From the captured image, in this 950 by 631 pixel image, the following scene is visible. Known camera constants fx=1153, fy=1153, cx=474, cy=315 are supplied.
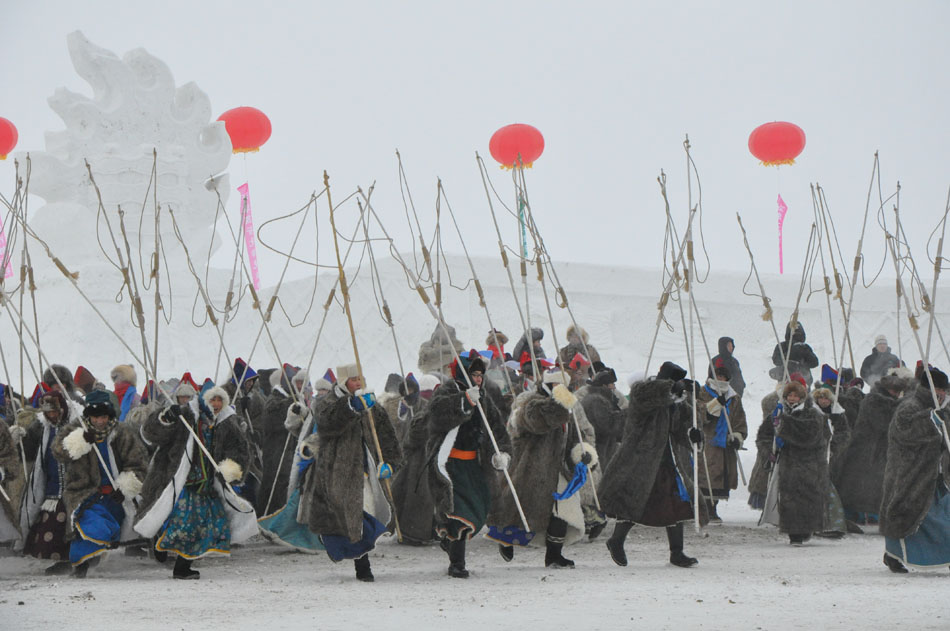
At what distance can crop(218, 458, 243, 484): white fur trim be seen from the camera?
5.74 metres

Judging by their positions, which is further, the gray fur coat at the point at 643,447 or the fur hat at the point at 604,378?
the fur hat at the point at 604,378

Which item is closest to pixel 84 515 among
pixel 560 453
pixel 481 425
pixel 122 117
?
pixel 481 425

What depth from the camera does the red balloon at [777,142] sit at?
1360cm

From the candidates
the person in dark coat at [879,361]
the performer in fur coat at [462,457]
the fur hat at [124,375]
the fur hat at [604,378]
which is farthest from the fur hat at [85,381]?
the person in dark coat at [879,361]

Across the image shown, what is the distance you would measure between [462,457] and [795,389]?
2.47 m

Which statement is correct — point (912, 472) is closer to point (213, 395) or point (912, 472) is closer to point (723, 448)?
point (723, 448)

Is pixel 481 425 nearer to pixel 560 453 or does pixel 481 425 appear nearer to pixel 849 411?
pixel 560 453

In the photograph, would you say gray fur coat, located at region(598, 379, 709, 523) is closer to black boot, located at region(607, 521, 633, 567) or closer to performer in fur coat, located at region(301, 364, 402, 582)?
black boot, located at region(607, 521, 633, 567)

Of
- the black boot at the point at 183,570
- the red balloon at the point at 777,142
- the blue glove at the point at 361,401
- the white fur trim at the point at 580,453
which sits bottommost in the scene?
the black boot at the point at 183,570

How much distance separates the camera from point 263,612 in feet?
15.3

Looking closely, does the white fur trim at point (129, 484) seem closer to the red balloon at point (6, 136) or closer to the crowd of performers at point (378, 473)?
the crowd of performers at point (378, 473)

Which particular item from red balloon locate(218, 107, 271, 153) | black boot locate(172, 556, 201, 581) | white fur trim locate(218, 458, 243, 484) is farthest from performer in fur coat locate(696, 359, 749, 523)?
red balloon locate(218, 107, 271, 153)

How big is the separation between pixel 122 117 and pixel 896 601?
1330 centimetres

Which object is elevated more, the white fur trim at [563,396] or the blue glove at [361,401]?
the white fur trim at [563,396]
